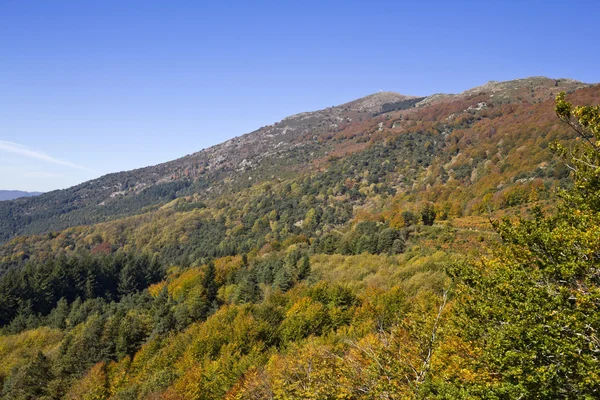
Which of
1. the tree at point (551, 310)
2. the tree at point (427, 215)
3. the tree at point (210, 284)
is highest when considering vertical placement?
the tree at point (551, 310)

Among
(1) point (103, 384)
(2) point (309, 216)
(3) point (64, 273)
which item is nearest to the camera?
(1) point (103, 384)

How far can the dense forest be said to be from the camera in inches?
496

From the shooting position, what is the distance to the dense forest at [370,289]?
12594 millimetres

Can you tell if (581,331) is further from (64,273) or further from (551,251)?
(64,273)

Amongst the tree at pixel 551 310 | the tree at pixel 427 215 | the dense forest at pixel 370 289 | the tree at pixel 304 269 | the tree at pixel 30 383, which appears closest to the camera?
the tree at pixel 551 310

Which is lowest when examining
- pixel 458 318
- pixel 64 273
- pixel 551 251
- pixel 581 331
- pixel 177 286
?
pixel 177 286

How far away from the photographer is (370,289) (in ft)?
201

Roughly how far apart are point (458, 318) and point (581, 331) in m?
6.83

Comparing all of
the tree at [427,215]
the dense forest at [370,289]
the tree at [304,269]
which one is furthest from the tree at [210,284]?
the tree at [427,215]

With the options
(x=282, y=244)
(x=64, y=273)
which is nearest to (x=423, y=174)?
(x=282, y=244)

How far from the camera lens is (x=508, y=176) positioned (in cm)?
10775

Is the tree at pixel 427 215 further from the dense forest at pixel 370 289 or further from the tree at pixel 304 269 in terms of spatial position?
the tree at pixel 304 269

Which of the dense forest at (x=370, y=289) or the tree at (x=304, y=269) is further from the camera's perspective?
the tree at (x=304, y=269)

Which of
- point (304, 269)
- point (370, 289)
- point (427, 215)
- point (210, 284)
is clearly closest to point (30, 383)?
point (210, 284)
